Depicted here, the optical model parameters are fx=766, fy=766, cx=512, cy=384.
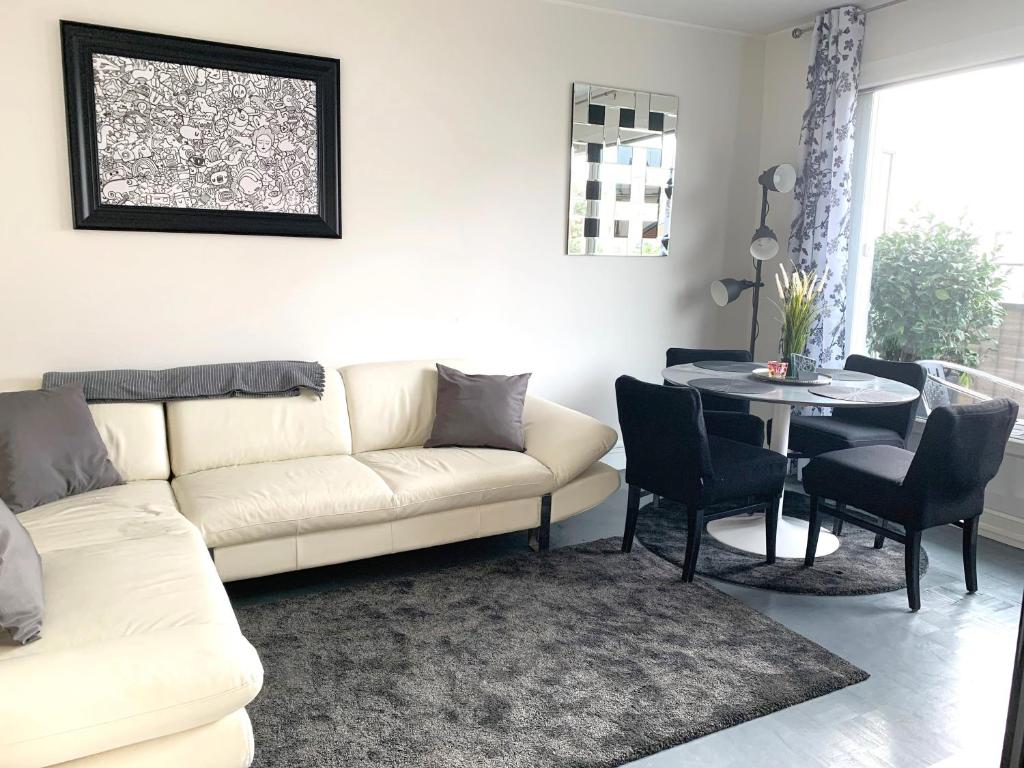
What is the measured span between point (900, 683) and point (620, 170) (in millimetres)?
3075

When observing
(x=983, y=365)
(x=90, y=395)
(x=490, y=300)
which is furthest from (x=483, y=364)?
(x=983, y=365)

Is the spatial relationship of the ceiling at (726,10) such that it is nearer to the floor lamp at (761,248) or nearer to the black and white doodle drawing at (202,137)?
the floor lamp at (761,248)

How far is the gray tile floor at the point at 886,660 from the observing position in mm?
2125

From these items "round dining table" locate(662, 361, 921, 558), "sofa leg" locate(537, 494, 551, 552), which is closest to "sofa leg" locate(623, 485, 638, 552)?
"sofa leg" locate(537, 494, 551, 552)

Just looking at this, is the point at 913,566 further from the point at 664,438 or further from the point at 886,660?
the point at 664,438

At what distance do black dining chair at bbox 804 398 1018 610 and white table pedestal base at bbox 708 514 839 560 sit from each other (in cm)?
38

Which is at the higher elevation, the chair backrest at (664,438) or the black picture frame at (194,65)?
the black picture frame at (194,65)

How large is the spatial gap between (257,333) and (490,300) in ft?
4.15

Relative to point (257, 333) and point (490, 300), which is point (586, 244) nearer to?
point (490, 300)

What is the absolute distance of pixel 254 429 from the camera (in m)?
3.34

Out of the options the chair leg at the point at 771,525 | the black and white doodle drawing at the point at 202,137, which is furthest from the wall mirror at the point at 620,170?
the chair leg at the point at 771,525

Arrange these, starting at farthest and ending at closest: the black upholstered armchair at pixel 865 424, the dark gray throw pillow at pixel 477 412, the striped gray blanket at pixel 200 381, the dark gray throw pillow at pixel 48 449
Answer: the black upholstered armchair at pixel 865 424 → the dark gray throw pillow at pixel 477 412 → the striped gray blanket at pixel 200 381 → the dark gray throw pillow at pixel 48 449

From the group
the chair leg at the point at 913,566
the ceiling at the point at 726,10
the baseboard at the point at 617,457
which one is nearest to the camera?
the chair leg at the point at 913,566

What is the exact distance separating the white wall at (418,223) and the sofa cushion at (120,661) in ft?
4.86
